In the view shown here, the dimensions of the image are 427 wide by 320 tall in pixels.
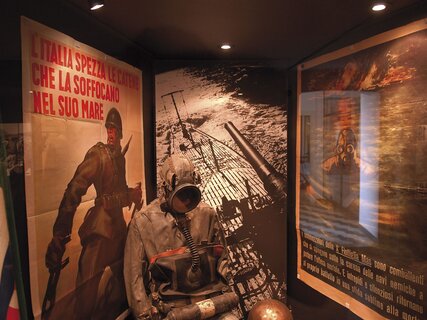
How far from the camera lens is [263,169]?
120 inches

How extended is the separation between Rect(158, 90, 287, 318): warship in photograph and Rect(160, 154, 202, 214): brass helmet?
0.65m

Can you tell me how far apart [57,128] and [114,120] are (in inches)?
23.8

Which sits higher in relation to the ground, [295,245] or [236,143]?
[236,143]

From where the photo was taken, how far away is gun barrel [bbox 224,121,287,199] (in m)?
3.02

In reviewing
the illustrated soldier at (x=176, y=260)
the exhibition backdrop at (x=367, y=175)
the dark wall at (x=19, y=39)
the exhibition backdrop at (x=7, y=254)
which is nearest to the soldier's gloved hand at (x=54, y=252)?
the dark wall at (x=19, y=39)

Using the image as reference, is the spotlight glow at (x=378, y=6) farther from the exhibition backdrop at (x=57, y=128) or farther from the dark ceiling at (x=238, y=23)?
the exhibition backdrop at (x=57, y=128)

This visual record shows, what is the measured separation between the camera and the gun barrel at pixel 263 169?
3.02m

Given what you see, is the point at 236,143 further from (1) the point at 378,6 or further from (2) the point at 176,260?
(1) the point at 378,6

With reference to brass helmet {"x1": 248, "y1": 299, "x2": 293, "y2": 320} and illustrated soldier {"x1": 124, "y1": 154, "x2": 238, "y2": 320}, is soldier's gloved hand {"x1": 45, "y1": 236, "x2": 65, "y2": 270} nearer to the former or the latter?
illustrated soldier {"x1": 124, "y1": 154, "x2": 238, "y2": 320}

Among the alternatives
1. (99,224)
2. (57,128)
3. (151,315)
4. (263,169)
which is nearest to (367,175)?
(263,169)

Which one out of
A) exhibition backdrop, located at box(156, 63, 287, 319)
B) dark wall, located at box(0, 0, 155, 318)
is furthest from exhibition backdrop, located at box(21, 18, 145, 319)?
exhibition backdrop, located at box(156, 63, 287, 319)

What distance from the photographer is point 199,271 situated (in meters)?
2.23

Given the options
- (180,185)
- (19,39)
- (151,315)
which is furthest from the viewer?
(180,185)

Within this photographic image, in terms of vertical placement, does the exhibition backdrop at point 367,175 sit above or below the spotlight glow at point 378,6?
below
